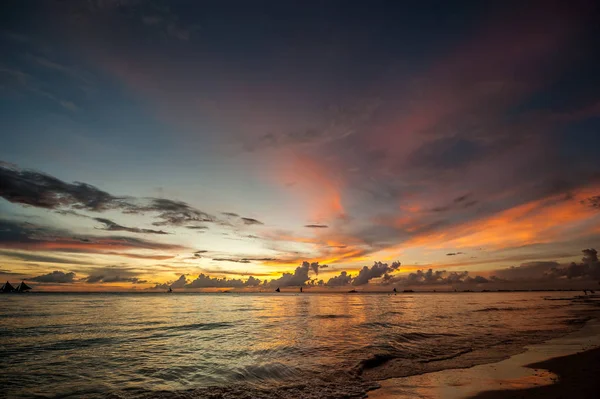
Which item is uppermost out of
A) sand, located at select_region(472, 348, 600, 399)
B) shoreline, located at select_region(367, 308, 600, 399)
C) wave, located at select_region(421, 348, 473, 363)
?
sand, located at select_region(472, 348, 600, 399)

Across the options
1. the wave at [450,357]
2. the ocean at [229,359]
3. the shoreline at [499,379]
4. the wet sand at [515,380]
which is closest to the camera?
the wet sand at [515,380]

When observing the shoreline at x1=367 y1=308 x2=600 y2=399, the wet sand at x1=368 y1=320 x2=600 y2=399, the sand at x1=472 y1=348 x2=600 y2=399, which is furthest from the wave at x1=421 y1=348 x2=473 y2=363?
the sand at x1=472 y1=348 x2=600 y2=399

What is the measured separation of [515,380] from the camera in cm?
1467

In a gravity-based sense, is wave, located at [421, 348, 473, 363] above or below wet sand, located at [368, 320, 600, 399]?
below

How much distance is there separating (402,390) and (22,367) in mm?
23150

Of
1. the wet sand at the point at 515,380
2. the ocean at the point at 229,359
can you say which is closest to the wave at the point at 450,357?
the ocean at the point at 229,359

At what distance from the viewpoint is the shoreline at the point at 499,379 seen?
1305 centimetres

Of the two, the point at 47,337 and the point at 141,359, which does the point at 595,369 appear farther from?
the point at 47,337

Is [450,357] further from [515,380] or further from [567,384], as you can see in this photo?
[567,384]

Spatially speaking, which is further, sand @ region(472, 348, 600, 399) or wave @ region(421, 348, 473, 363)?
wave @ region(421, 348, 473, 363)

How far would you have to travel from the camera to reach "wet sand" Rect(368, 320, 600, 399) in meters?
12.6

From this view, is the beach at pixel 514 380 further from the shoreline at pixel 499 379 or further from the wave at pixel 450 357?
the wave at pixel 450 357

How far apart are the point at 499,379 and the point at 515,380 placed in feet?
2.22

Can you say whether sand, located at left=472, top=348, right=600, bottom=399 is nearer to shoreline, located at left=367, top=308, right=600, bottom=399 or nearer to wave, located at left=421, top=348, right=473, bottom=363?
shoreline, located at left=367, top=308, right=600, bottom=399
